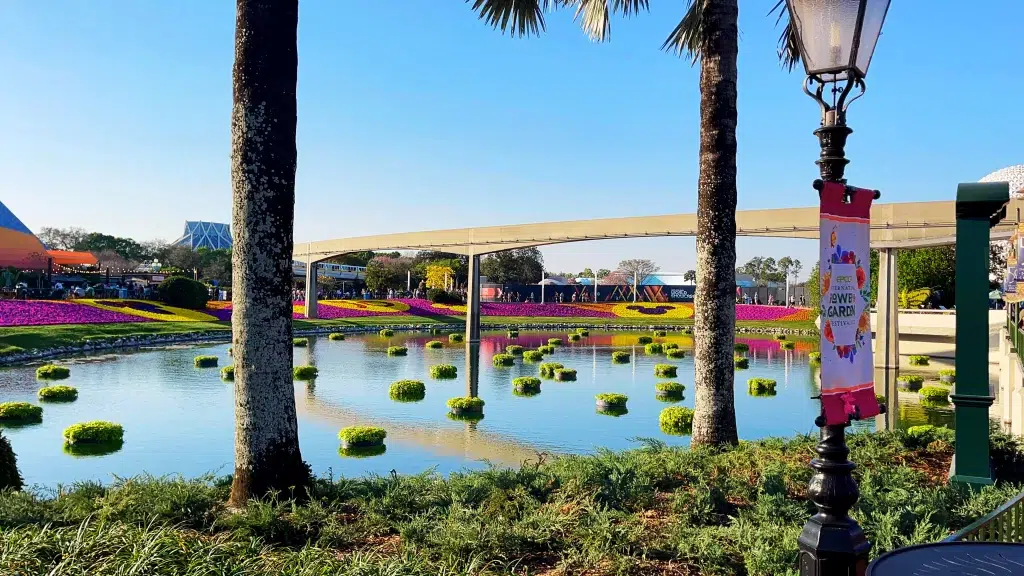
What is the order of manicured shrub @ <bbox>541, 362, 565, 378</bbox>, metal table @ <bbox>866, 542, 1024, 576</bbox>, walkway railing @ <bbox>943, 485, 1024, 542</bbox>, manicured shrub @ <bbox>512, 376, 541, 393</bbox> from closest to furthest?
metal table @ <bbox>866, 542, 1024, 576</bbox> < walkway railing @ <bbox>943, 485, 1024, 542</bbox> < manicured shrub @ <bbox>512, 376, 541, 393</bbox> < manicured shrub @ <bbox>541, 362, 565, 378</bbox>

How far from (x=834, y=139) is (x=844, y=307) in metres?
0.78

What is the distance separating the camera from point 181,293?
146ft

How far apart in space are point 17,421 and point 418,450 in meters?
8.02

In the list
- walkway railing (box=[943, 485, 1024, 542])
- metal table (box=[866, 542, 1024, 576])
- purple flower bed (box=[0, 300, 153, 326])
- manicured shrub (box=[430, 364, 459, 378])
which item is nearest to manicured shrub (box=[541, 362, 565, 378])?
manicured shrub (box=[430, 364, 459, 378])

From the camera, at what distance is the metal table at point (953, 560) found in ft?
9.05

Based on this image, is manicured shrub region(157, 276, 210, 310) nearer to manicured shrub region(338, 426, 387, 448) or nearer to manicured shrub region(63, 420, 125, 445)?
manicured shrub region(63, 420, 125, 445)

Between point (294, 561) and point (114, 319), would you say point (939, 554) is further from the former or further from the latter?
point (114, 319)

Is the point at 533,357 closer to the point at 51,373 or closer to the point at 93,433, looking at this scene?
the point at 51,373

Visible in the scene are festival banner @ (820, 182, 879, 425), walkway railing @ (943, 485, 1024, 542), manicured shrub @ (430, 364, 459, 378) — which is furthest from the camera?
manicured shrub @ (430, 364, 459, 378)

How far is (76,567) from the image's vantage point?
13.1 feet

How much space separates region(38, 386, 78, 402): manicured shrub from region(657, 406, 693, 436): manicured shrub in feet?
43.0

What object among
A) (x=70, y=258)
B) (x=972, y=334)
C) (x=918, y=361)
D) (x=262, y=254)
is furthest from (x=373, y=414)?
(x=70, y=258)

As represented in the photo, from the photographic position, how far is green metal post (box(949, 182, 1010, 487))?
6.64 m

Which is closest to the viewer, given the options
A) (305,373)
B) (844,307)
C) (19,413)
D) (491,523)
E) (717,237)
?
(844,307)
